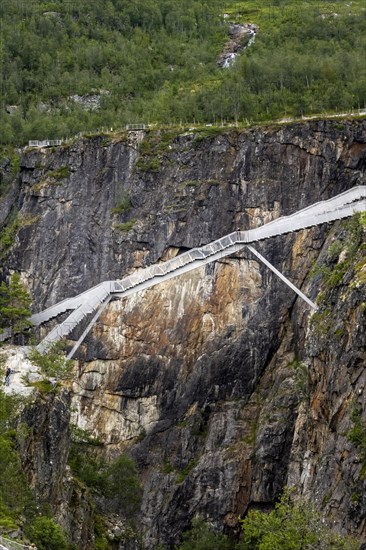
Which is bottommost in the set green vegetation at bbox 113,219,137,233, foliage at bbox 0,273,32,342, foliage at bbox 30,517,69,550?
foliage at bbox 30,517,69,550


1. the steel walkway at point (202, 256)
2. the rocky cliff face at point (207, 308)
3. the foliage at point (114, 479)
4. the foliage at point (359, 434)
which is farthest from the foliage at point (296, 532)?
the steel walkway at point (202, 256)

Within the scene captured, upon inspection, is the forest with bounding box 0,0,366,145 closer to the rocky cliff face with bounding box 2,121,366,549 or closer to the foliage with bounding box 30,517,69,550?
the rocky cliff face with bounding box 2,121,366,549

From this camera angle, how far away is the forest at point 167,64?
301 feet

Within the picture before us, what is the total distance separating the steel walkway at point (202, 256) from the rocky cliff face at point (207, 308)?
0.68m

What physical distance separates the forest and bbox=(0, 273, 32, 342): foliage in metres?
17.6

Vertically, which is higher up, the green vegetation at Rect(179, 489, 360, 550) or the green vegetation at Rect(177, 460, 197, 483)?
the green vegetation at Rect(177, 460, 197, 483)

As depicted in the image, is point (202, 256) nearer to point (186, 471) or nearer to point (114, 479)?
point (186, 471)

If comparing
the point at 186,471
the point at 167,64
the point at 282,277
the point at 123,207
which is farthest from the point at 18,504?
the point at 167,64

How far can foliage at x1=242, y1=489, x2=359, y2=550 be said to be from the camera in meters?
51.8

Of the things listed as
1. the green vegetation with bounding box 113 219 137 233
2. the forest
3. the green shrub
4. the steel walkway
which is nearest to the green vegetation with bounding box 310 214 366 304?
the steel walkway

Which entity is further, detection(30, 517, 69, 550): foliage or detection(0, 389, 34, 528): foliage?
detection(0, 389, 34, 528): foliage

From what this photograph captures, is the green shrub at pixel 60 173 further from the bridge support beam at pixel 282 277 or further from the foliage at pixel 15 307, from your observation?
the bridge support beam at pixel 282 277

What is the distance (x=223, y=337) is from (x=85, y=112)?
104 ft

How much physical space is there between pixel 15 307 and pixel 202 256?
1355 centimetres
